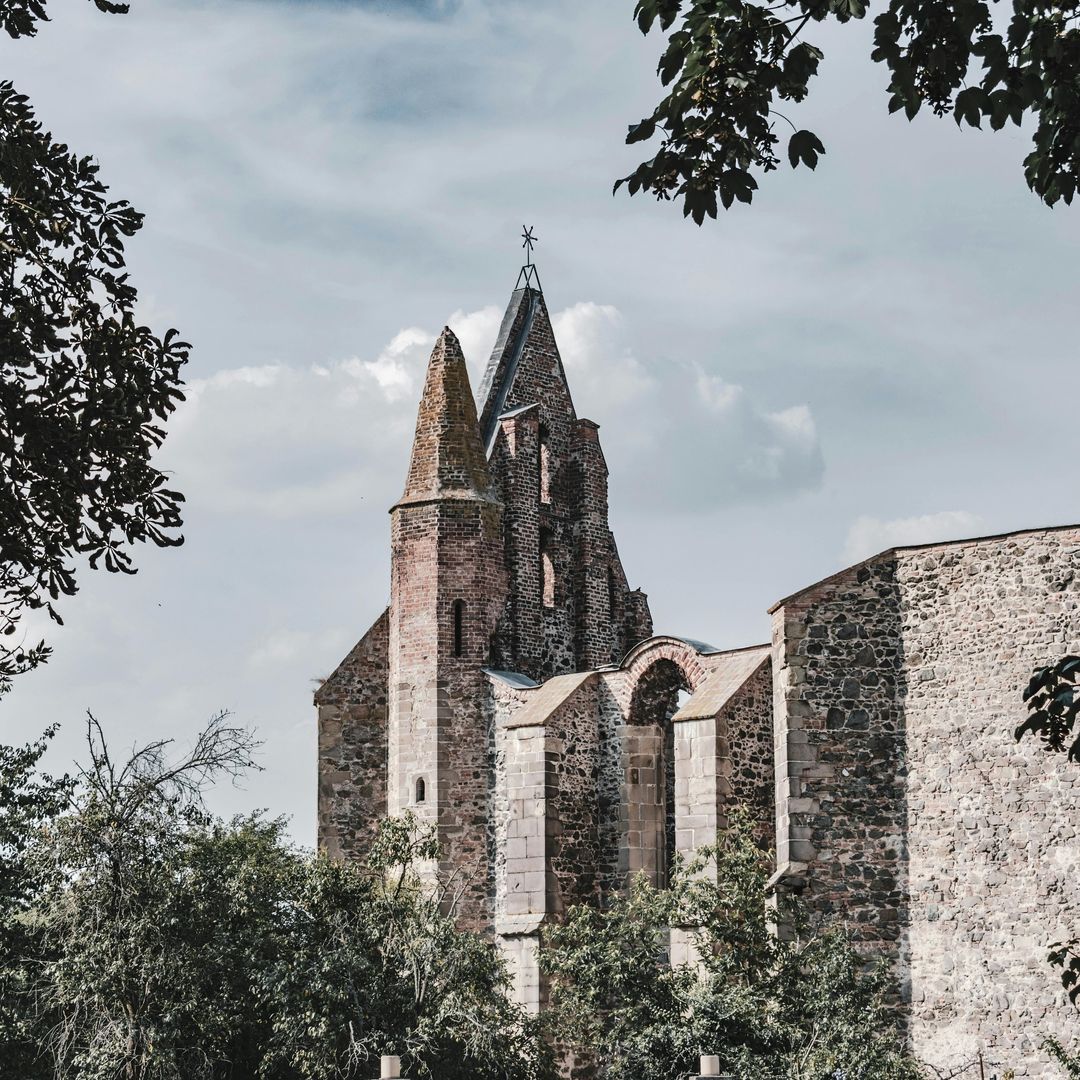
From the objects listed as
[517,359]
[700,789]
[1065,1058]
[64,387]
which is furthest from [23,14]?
[517,359]

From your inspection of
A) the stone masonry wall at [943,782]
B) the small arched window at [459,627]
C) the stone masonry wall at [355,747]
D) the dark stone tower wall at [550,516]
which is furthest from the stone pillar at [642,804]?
the stone masonry wall at [943,782]

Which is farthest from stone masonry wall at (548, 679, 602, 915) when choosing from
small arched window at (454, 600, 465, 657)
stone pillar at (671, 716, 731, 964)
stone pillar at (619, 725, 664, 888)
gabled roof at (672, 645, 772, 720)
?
stone pillar at (671, 716, 731, 964)

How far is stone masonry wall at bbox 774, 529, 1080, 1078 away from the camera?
21.5 m

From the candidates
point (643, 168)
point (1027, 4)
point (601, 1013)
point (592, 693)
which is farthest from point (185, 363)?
point (592, 693)

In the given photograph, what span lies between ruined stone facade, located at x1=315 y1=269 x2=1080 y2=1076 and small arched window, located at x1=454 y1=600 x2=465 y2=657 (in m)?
0.05

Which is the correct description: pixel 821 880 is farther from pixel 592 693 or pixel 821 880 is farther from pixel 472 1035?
pixel 592 693

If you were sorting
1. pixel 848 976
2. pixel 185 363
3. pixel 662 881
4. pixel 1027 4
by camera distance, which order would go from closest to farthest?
pixel 1027 4 < pixel 185 363 < pixel 848 976 < pixel 662 881

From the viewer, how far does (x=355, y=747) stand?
1347 inches

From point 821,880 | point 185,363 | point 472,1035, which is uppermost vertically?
point 185,363

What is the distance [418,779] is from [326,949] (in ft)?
26.8

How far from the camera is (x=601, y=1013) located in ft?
79.7

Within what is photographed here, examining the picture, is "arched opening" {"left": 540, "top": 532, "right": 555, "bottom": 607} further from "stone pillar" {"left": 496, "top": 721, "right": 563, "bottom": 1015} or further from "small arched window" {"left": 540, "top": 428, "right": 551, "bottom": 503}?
"stone pillar" {"left": 496, "top": 721, "right": 563, "bottom": 1015}

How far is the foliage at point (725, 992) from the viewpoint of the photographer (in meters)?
20.9

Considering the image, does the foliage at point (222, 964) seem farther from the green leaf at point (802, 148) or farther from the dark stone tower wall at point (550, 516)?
the green leaf at point (802, 148)
